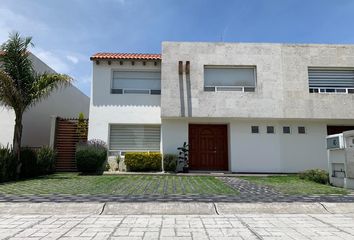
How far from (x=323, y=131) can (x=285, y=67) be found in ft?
12.9

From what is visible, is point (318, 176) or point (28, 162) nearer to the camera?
point (318, 176)

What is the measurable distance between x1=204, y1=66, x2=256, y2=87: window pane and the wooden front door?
7.60 ft

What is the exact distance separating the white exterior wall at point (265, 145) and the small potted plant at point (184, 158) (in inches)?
12.3

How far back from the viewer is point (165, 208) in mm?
6105

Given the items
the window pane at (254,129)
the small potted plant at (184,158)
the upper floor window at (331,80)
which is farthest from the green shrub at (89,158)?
the upper floor window at (331,80)

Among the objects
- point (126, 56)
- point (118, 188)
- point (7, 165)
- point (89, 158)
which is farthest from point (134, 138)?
point (118, 188)

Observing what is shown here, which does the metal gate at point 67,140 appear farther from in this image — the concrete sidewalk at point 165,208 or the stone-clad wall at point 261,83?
the concrete sidewalk at point 165,208

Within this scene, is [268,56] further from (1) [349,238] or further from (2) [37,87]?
(1) [349,238]

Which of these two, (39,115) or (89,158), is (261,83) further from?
(39,115)

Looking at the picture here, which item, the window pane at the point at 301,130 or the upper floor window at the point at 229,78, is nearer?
the upper floor window at the point at 229,78

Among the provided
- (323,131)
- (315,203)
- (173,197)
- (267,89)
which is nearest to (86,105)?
(267,89)

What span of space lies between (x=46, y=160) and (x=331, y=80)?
570 inches

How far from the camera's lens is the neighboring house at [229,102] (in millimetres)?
15312

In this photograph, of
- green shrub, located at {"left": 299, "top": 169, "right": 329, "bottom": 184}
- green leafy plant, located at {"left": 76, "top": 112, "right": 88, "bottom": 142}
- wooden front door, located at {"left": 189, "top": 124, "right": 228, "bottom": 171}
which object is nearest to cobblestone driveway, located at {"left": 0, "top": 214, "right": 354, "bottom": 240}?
green shrub, located at {"left": 299, "top": 169, "right": 329, "bottom": 184}
